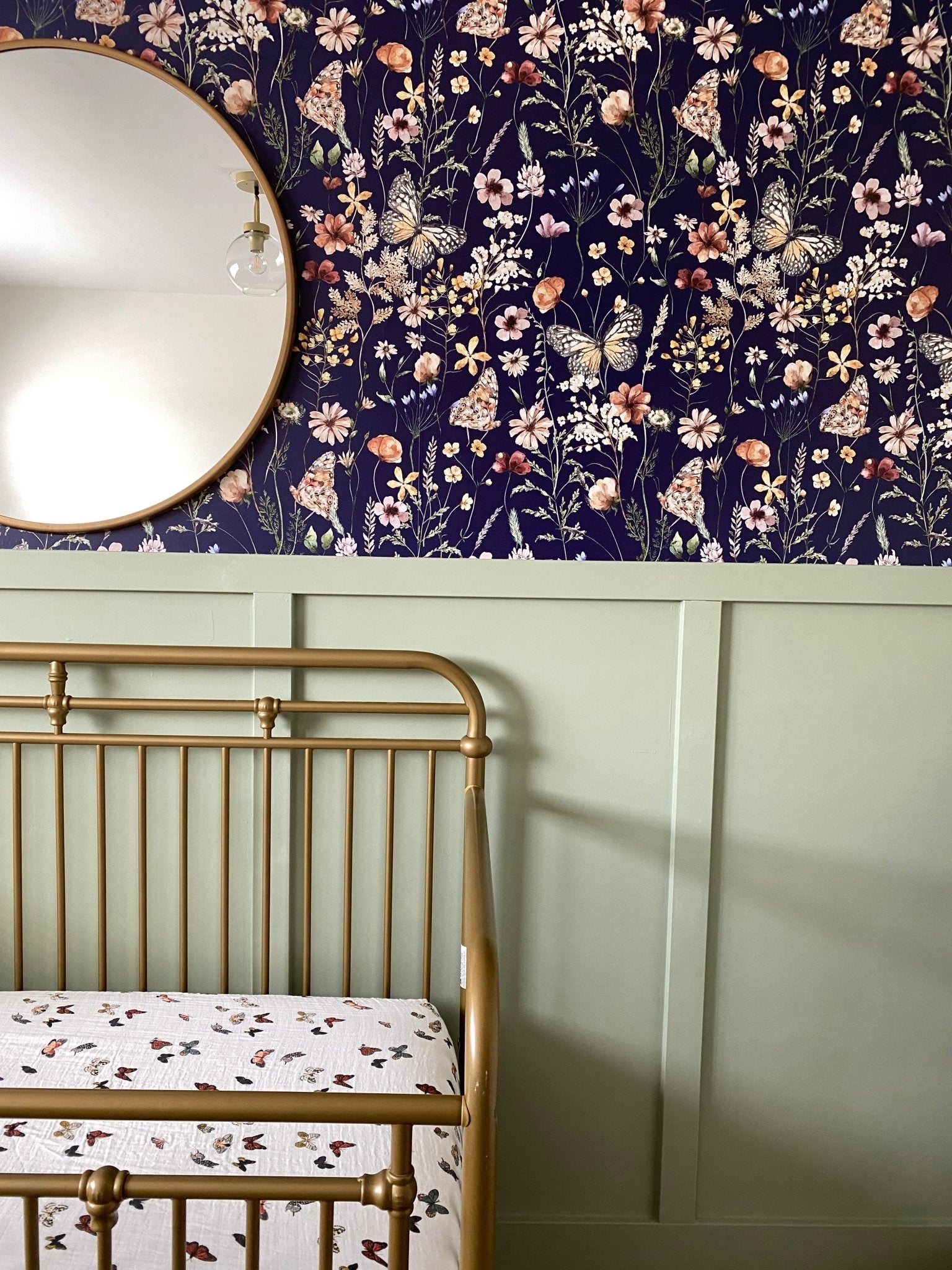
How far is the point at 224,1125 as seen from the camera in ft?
3.68

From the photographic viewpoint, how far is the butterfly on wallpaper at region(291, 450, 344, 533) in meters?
1.51

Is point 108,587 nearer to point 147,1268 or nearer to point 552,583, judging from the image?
point 552,583

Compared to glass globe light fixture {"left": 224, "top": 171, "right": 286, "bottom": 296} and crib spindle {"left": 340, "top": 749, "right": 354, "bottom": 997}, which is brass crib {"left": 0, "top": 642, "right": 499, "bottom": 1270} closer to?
crib spindle {"left": 340, "top": 749, "right": 354, "bottom": 997}

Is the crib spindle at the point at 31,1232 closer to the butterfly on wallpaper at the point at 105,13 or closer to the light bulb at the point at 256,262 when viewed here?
the light bulb at the point at 256,262

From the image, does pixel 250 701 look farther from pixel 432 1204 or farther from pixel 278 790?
pixel 432 1204

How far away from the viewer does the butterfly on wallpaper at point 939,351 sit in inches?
60.6

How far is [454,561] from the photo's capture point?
1.51 metres

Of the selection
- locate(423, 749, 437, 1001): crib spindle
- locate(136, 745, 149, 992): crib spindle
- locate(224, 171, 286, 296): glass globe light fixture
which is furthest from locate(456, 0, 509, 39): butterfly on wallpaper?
locate(136, 745, 149, 992): crib spindle

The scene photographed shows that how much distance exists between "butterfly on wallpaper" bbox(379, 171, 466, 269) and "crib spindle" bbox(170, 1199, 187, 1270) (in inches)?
51.0

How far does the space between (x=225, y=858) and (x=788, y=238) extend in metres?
1.35

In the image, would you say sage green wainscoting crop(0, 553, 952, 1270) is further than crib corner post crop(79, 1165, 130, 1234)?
Yes

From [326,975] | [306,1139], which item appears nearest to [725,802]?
[326,975]

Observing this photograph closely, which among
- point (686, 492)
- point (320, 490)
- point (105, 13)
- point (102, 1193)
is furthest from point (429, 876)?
point (105, 13)

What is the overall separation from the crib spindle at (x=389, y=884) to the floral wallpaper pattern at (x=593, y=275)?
35 centimetres
